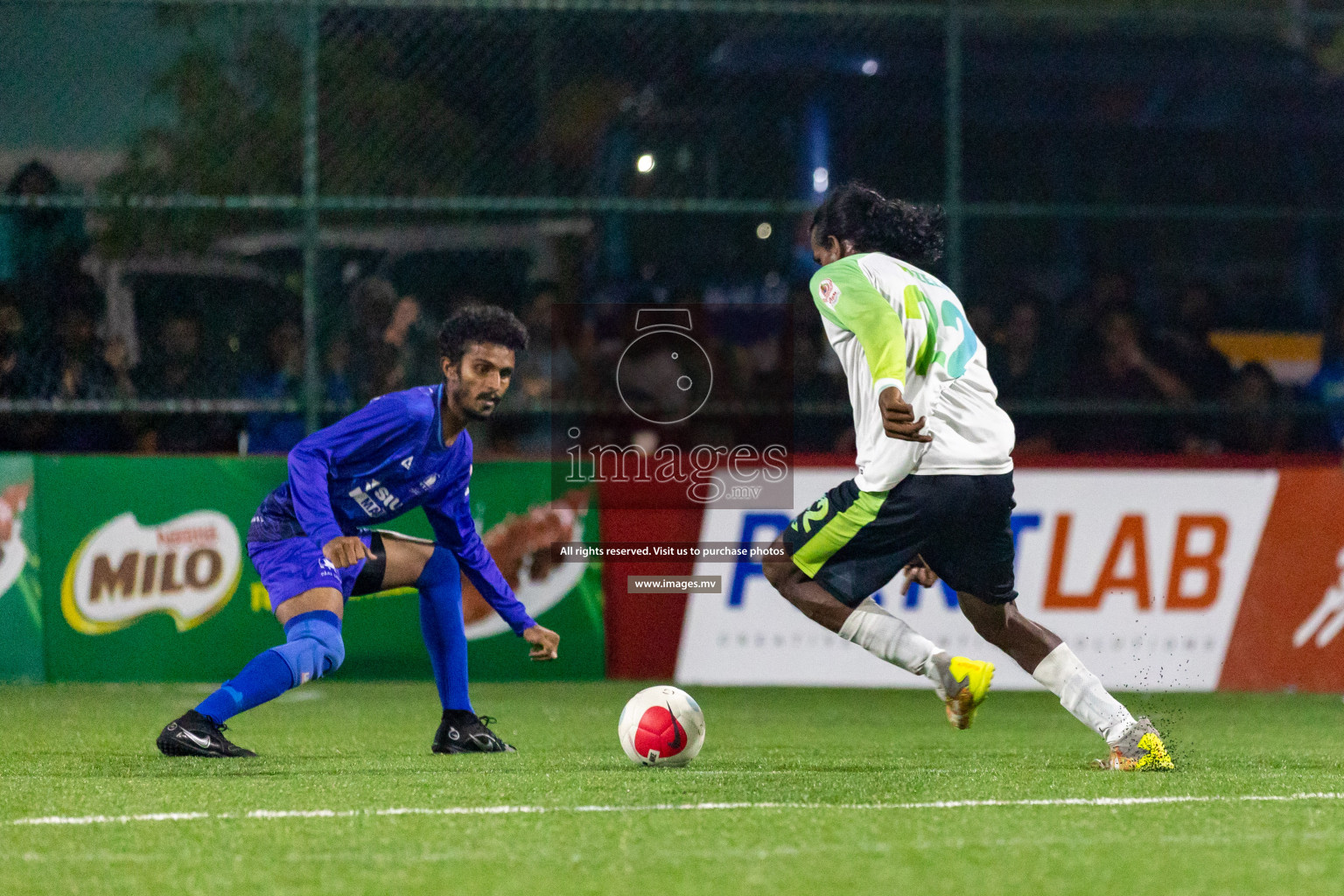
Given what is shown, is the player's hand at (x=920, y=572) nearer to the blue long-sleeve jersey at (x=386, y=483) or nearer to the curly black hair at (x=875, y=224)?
the curly black hair at (x=875, y=224)

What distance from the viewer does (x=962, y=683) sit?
5.95m

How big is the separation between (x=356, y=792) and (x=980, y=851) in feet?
6.60

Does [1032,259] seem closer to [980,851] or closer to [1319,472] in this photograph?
[1319,472]

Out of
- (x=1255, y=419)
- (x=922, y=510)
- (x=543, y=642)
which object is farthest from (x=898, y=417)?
(x=1255, y=419)

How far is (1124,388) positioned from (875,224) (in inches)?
226

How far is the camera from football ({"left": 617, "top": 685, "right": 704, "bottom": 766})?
6.52 m

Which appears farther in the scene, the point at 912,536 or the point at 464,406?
the point at 464,406

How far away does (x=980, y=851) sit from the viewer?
4715 mm

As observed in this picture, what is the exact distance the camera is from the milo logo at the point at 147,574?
1038 cm

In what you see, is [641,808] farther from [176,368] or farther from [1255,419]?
[1255,419]

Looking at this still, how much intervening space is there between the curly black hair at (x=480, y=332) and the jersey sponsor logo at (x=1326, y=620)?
17.3 feet

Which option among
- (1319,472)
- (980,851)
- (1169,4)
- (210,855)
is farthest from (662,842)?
(1169,4)

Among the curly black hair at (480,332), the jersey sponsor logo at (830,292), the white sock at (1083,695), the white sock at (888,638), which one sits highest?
the jersey sponsor logo at (830,292)

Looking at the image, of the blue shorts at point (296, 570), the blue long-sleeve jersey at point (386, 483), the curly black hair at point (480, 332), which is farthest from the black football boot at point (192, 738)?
the curly black hair at point (480, 332)
